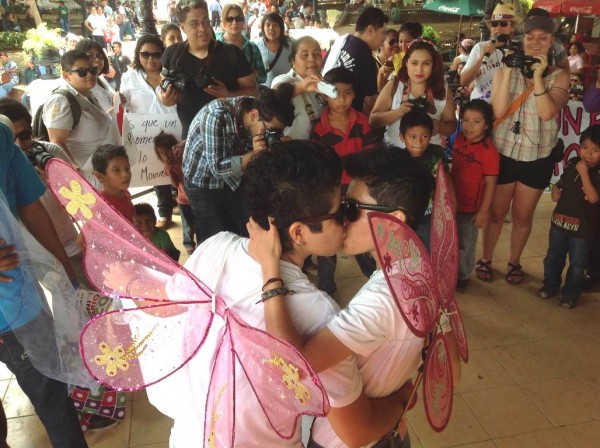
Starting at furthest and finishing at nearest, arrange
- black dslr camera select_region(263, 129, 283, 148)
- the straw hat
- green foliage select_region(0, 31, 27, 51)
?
green foliage select_region(0, 31, 27, 51)
the straw hat
black dslr camera select_region(263, 129, 283, 148)

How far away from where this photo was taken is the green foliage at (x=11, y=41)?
38.8 ft

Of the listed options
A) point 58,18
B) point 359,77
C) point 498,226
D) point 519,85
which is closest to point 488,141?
point 519,85

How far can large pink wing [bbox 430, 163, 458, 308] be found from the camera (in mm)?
1119

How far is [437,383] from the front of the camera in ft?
3.76

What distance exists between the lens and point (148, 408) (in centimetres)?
251

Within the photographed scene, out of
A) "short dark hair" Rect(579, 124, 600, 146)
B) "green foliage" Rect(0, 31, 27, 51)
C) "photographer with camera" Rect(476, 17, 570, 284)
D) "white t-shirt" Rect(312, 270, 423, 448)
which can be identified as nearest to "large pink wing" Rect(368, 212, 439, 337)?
"white t-shirt" Rect(312, 270, 423, 448)

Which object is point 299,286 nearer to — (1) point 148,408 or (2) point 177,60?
(1) point 148,408

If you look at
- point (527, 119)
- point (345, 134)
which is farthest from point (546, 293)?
point (345, 134)

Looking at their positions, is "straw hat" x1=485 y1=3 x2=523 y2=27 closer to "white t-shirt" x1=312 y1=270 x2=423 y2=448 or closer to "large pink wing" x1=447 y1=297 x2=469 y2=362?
"large pink wing" x1=447 y1=297 x2=469 y2=362

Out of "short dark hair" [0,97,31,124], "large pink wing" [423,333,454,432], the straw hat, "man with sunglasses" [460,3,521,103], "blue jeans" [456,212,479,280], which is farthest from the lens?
the straw hat

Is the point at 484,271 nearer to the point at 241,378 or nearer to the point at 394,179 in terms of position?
the point at 394,179

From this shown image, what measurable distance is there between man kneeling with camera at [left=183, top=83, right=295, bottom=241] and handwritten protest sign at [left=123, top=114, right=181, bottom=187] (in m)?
1.00

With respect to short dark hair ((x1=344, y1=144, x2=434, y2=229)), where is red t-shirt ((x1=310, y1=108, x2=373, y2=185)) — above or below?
below

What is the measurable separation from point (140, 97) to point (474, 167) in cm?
233
